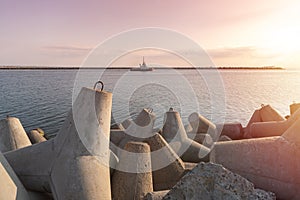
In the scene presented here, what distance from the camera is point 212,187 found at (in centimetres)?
251

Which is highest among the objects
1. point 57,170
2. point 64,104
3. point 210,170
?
point 210,170

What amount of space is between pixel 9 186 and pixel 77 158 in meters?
0.70

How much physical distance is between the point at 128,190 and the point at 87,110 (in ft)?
3.44

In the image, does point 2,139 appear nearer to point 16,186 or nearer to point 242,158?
point 16,186

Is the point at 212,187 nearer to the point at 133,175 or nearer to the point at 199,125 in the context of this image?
the point at 133,175

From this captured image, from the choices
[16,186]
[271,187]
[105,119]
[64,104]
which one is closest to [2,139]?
[16,186]

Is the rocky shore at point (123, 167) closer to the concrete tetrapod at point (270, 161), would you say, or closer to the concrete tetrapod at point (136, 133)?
the concrete tetrapod at point (270, 161)

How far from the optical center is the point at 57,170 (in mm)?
3322

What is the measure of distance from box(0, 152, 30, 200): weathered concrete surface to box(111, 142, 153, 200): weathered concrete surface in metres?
1.01

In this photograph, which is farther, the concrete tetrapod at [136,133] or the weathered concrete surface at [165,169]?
the concrete tetrapod at [136,133]

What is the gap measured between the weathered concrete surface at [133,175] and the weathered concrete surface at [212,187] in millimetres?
1066

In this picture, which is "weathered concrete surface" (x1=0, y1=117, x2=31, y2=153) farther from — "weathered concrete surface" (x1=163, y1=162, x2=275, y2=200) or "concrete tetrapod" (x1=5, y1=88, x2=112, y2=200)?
"weathered concrete surface" (x1=163, y1=162, x2=275, y2=200)

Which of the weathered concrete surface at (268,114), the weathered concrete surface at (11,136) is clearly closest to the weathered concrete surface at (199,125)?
the weathered concrete surface at (268,114)

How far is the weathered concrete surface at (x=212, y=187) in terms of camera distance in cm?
249
